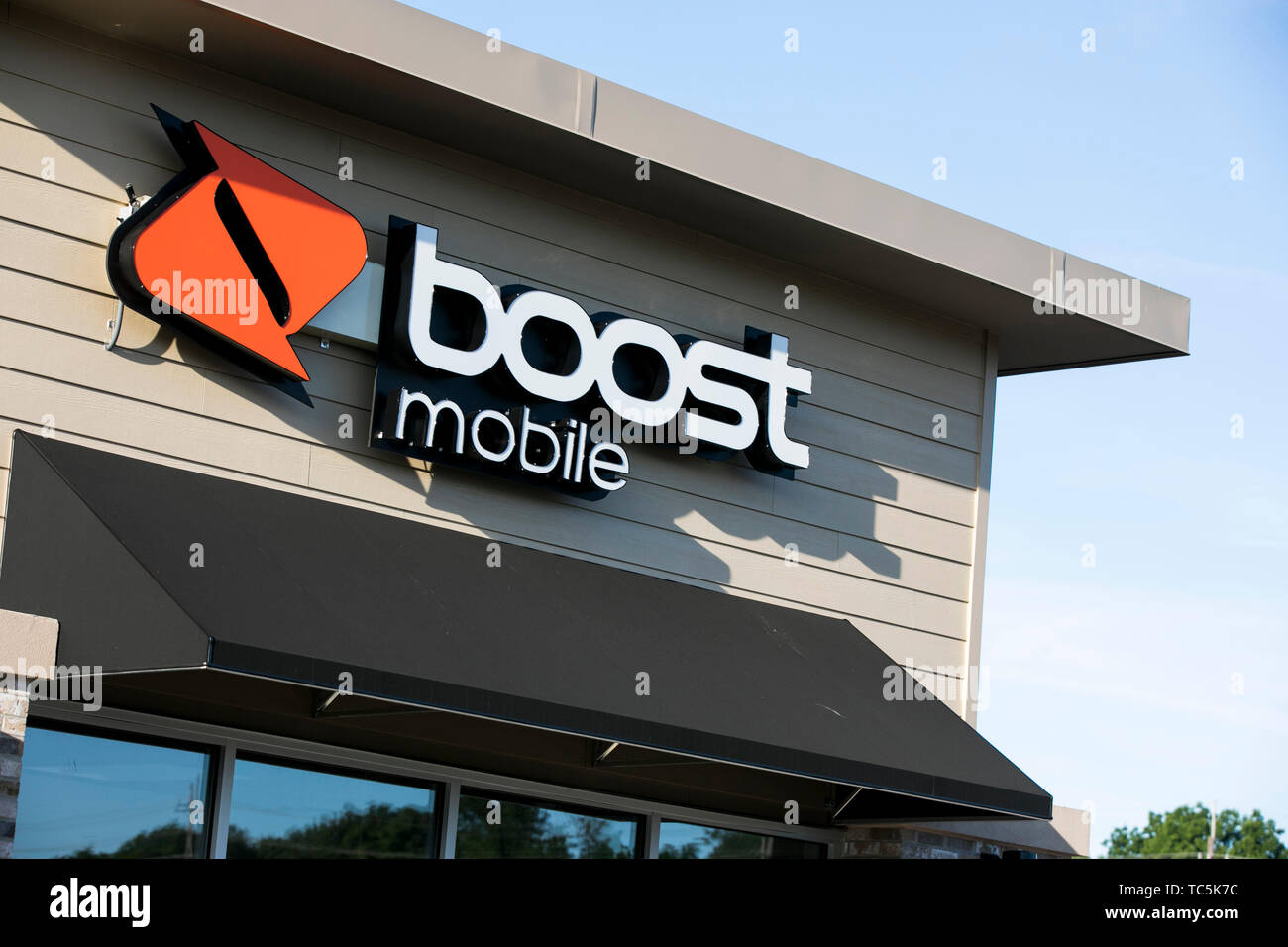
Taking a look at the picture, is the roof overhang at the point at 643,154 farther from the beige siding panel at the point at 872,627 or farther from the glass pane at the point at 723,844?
the glass pane at the point at 723,844

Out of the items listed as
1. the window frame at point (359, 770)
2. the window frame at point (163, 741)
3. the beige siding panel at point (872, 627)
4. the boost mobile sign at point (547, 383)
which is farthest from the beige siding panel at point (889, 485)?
the window frame at point (163, 741)

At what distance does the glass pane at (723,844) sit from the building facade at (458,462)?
33 millimetres

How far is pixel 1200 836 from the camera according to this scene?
9406 cm

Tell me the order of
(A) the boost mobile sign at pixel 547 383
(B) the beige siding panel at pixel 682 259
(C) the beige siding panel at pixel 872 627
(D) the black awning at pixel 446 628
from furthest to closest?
(B) the beige siding panel at pixel 682 259 < (A) the boost mobile sign at pixel 547 383 < (C) the beige siding panel at pixel 872 627 < (D) the black awning at pixel 446 628

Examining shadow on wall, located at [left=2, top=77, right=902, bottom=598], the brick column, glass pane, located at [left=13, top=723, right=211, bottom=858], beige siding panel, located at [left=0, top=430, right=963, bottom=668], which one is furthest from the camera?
shadow on wall, located at [left=2, top=77, right=902, bottom=598]

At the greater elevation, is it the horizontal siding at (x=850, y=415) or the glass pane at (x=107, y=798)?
the horizontal siding at (x=850, y=415)

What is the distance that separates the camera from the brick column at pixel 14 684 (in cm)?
604

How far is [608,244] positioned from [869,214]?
1782 mm

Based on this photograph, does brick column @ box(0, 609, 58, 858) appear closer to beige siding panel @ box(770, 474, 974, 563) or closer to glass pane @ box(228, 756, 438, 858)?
glass pane @ box(228, 756, 438, 858)

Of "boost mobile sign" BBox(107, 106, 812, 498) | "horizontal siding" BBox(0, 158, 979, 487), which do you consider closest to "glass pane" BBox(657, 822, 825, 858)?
"boost mobile sign" BBox(107, 106, 812, 498)

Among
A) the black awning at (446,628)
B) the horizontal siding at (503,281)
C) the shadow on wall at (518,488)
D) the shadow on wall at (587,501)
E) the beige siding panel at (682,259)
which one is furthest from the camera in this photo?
the beige siding panel at (682,259)

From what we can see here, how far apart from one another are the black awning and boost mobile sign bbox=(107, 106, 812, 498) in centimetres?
63

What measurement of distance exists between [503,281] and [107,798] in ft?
12.3

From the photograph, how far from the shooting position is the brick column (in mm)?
6035
